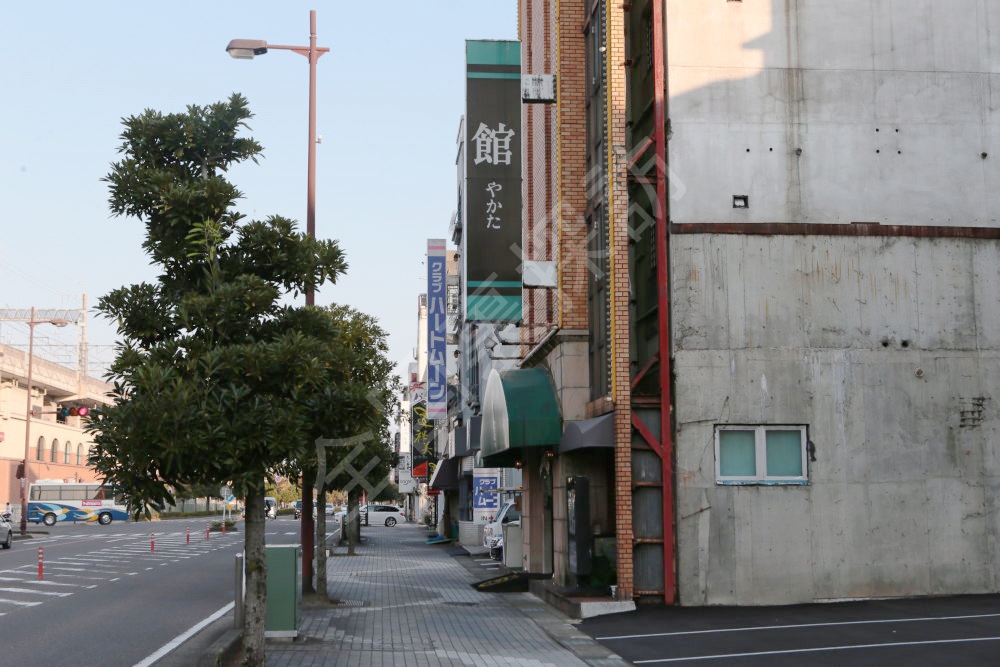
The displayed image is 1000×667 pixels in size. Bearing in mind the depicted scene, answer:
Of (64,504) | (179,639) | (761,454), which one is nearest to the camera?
(179,639)

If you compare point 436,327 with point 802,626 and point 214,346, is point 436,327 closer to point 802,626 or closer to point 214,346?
point 802,626

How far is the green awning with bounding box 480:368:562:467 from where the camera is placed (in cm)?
2070

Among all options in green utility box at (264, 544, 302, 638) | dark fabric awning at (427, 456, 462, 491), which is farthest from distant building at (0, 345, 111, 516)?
green utility box at (264, 544, 302, 638)

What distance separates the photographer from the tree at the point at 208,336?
11195 millimetres

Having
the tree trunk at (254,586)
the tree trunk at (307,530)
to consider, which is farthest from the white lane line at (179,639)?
the tree trunk at (254,586)

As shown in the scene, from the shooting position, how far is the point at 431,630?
16609 mm

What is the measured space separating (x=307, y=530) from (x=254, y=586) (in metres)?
7.78

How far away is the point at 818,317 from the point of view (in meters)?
18.2

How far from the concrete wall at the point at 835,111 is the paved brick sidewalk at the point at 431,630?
7.45 metres

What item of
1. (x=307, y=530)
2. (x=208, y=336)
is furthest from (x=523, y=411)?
(x=208, y=336)

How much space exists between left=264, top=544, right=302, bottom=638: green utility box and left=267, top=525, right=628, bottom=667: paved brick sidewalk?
0.21 meters

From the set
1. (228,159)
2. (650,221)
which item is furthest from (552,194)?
(228,159)

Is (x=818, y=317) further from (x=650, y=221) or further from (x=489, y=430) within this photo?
(x=489, y=430)

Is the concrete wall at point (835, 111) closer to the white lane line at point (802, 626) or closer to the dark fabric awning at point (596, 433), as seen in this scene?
the dark fabric awning at point (596, 433)
